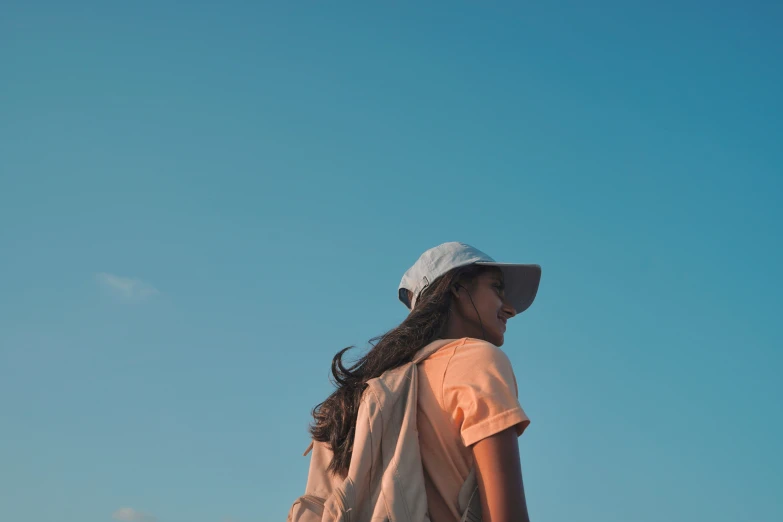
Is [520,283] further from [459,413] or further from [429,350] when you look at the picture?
[459,413]

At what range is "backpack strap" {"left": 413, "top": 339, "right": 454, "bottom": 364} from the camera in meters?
3.83

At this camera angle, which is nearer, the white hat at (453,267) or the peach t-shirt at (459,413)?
the peach t-shirt at (459,413)

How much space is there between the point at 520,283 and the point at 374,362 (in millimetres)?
1204

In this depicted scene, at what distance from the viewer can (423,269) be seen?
443cm

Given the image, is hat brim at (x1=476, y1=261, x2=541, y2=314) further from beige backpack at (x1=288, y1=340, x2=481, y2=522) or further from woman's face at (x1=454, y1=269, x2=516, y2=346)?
beige backpack at (x1=288, y1=340, x2=481, y2=522)

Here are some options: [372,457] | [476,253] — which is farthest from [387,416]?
[476,253]

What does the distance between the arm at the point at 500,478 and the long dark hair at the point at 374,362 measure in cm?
72

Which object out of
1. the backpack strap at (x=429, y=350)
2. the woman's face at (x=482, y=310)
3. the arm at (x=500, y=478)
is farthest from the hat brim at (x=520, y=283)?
the arm at (x=500, y=478)

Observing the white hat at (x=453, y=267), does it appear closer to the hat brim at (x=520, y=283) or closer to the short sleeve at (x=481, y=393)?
the hat brim at (x=520, y=283)

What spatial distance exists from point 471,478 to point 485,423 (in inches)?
10.1

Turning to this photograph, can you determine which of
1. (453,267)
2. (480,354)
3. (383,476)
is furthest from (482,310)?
(383,476)

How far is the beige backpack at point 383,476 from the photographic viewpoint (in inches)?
131

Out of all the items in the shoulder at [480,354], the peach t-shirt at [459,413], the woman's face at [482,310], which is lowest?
the peach t-shirt at [459,413]

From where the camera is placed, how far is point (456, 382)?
3492 millimetres
